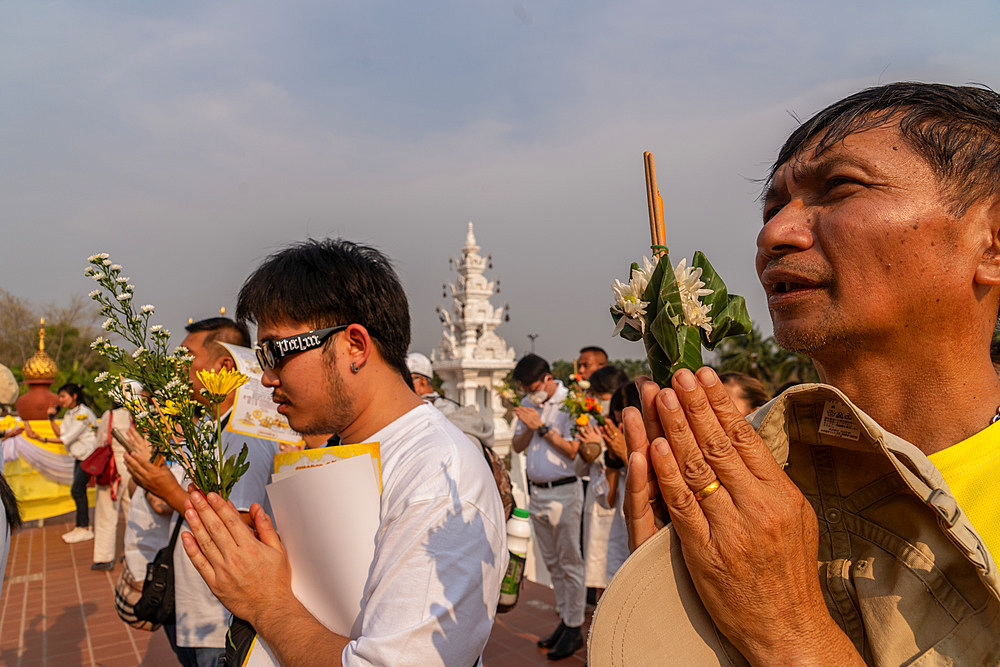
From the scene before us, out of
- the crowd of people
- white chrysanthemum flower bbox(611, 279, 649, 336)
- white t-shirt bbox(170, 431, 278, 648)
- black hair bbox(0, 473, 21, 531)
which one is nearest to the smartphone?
white t-shirt bbox(170, 431, 278, 648)

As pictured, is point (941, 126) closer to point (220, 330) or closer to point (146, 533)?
point (220, 330)

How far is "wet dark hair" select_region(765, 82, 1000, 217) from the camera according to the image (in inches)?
50.0

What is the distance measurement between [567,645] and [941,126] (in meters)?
5.40

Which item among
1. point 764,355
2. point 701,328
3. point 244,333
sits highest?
point 701,328

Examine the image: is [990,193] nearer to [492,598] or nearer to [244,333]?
[492,598]

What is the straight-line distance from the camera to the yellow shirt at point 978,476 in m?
1.12

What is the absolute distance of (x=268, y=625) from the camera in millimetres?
1776

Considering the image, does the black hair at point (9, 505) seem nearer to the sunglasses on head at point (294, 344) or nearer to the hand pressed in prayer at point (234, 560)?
the hand pressed in prayer at point (234, 560)

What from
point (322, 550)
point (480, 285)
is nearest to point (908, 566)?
point (322, 550)

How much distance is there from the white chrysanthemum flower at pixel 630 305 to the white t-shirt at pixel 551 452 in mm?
5715

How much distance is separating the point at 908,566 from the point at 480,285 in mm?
18240

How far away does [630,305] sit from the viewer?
112 centimetres

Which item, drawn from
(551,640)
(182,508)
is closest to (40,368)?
(551,640)

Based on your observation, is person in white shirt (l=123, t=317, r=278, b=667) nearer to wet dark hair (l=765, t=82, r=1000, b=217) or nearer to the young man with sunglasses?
the young man with sunglasses
